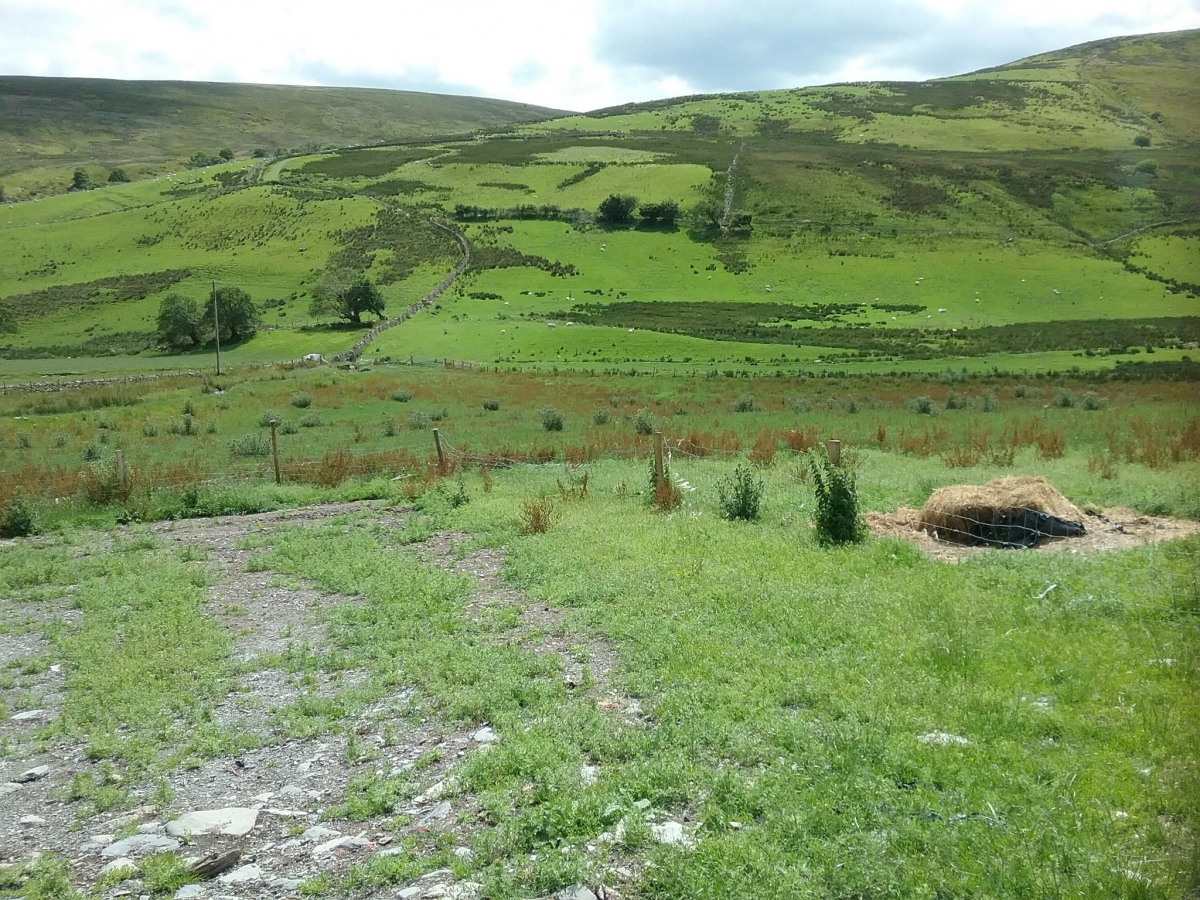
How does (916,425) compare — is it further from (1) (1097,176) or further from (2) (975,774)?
(1) (1097,176)

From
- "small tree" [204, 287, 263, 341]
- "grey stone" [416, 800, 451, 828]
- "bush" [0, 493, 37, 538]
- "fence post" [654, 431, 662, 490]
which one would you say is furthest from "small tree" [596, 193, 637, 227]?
"grey stone" [416, 800, 451, 828]

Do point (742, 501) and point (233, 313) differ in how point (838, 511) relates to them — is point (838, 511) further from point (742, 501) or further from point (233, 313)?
point (233, 313)

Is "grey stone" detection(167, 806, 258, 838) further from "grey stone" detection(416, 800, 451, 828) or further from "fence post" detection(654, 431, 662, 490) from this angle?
"fence post" detection(654, 431, 662, 490)

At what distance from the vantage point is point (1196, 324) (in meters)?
71.2

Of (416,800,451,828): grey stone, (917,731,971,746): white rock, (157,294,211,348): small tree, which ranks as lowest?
(416,800,451,828): grey stone

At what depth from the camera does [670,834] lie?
18.0 ft

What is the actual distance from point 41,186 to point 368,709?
227233mm

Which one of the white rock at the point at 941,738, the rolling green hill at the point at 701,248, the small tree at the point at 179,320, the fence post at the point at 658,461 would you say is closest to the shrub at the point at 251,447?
the fence post at the point at 658,461

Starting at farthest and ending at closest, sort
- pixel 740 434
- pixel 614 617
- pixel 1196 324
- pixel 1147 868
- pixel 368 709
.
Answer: pixel 1196 324, pixel 740 434, pixel 614 617, pixel 368 709, pixel 1147 868

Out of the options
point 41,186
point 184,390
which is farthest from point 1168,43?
point 41,186

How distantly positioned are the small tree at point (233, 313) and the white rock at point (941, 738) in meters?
83.2

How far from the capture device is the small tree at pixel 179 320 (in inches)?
3095

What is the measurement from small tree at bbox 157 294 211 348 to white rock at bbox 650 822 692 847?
8466 centimetres

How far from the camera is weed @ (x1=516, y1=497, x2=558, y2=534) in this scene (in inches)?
589
